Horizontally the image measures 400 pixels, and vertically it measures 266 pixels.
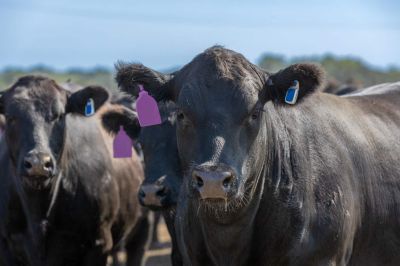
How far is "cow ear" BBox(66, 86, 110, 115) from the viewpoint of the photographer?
8914mm

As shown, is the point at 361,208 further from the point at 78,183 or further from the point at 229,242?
the point at 78,183

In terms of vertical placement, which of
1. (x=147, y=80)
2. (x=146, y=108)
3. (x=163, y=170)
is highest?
(x=147, y=80)

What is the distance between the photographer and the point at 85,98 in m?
9.00

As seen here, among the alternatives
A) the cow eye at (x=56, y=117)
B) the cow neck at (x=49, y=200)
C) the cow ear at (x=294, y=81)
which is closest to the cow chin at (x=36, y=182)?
the cow neck at (x=49, y=200)

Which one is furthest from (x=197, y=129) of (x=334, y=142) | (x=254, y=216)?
(x=334, y=142)

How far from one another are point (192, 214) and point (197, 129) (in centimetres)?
85

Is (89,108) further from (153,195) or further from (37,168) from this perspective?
(153,195)

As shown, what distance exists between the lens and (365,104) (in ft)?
24.2

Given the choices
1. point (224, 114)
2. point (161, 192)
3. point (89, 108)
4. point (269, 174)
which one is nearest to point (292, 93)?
point (269, 174)

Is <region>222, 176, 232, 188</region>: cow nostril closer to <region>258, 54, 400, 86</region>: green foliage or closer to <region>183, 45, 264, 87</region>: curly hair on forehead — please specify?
<region>183, 45, 264, 87</region>: curly hair on forehead

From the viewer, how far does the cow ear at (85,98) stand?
29.2ft

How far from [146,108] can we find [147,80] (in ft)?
0.70

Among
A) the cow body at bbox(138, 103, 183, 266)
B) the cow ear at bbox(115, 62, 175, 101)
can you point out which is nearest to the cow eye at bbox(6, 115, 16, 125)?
the cow body at bbox(138, 103, 183, 266)

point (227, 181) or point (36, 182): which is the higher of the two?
point (227, 181)
